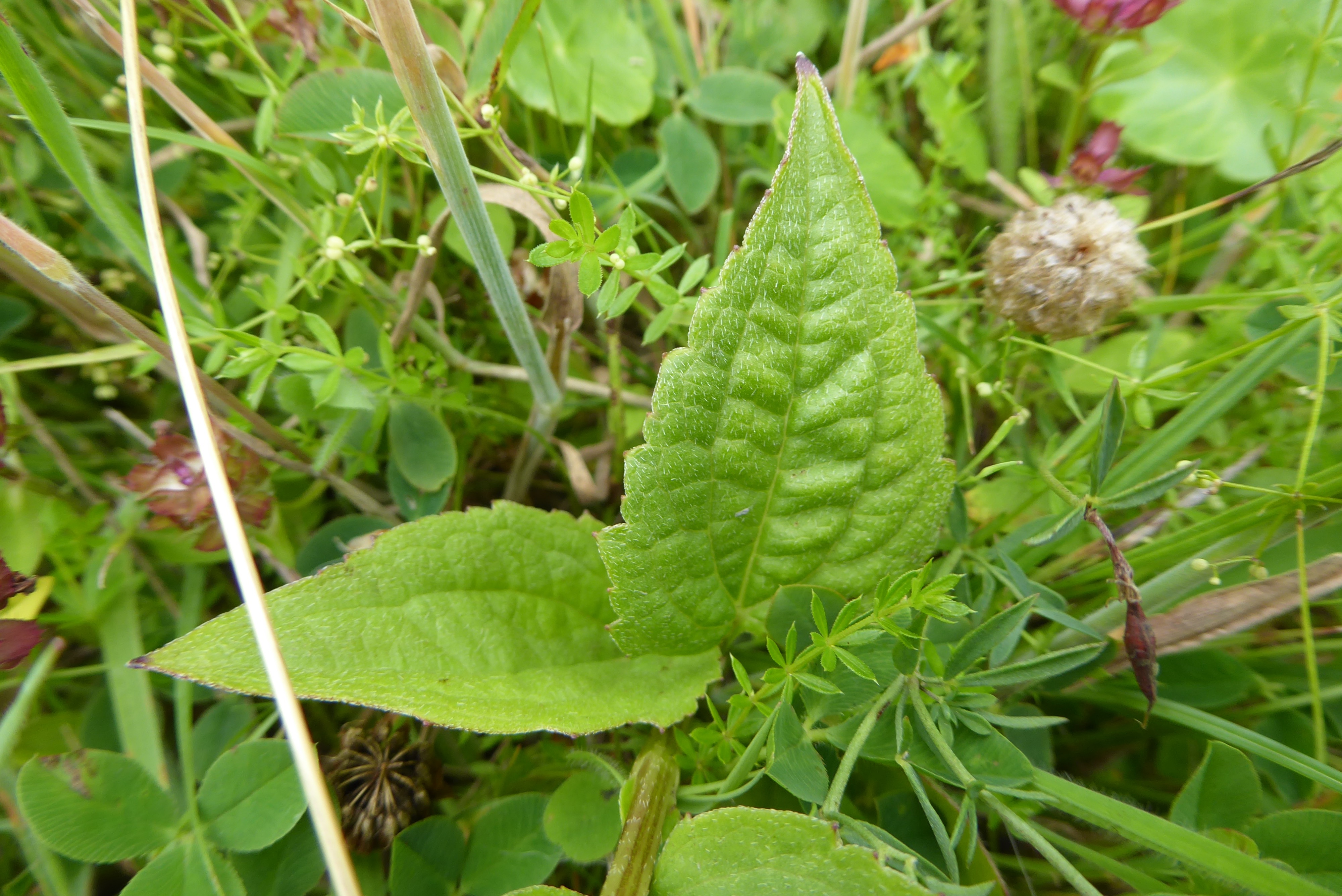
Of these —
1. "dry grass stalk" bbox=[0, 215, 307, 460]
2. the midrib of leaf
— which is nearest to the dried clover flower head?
the midrib of leaf

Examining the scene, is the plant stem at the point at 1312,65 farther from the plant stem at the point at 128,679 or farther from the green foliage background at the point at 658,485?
the plant stem at the point at 128,679

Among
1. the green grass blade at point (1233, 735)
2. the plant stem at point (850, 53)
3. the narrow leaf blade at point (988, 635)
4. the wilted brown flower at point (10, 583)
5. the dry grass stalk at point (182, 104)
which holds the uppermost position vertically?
the plant stem at point (850, 53)

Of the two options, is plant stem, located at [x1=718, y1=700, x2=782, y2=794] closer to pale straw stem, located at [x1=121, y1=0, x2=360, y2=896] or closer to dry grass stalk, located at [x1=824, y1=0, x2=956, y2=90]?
pale straw stem, located at [x1=121, y1=0, x2=360, y2=896]

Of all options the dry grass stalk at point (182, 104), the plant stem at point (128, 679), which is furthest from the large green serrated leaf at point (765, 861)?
the dry grass stalk at point (182, 104)

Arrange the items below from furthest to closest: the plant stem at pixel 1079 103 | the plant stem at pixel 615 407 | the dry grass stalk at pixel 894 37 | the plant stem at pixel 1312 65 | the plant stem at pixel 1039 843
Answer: the dry grass stalk at pixel 894 37, the plant stem at pixel 1079 103, the plant stem at pixel 615 407, the plant stem at pixel 1312 65, the plant stem at pixel 1039 843

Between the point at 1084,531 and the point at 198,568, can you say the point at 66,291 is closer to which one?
the point at 198,568

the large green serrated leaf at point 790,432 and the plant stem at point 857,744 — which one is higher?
the large green serrated leaf at point 790,432
